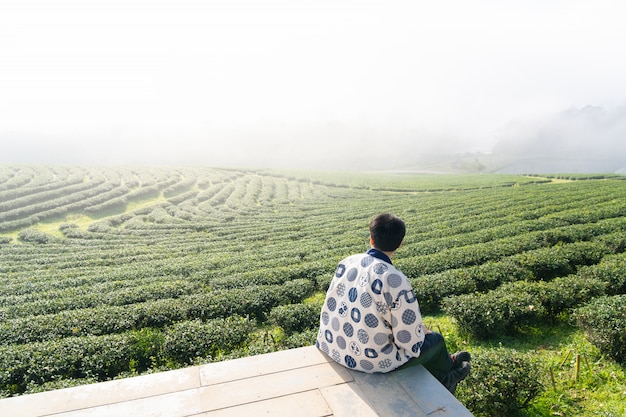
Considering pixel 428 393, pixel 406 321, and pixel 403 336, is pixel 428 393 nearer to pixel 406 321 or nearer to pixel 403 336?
pixel 403 336

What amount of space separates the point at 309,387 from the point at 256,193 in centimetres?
4422

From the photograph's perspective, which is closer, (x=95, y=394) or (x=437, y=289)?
(x=95, y=394)

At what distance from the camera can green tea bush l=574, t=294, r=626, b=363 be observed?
610 cm

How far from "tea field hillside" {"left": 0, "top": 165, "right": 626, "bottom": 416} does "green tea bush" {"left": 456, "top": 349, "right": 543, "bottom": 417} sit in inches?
0.8

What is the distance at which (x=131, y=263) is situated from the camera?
731 inches

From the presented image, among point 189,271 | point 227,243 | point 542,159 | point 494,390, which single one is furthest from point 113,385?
point 542,159

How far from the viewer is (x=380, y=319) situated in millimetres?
4219

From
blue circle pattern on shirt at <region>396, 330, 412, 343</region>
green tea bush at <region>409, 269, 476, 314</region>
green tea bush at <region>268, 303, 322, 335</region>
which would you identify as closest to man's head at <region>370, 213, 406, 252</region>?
blue circle pattern on shirt at <region>396, 330, 412, 343</region>

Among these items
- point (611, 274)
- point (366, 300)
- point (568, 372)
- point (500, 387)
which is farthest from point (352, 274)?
point (611, 274)

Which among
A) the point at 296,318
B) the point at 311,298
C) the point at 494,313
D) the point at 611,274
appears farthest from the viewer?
the point at 311,298

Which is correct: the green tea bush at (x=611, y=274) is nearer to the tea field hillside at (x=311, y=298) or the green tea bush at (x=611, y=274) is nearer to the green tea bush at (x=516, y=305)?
the tea field hillside at (x=311, y=298)

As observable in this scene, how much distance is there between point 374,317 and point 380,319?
0.25ft

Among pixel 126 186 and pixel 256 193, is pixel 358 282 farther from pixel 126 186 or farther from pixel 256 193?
pixel 126 186

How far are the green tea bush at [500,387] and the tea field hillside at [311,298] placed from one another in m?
0.02
